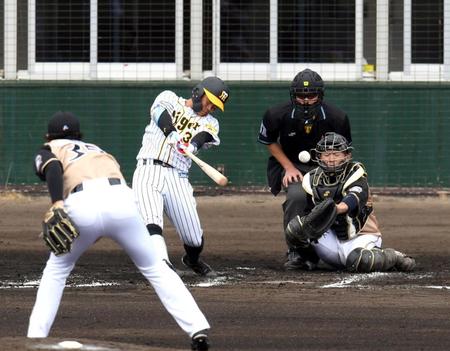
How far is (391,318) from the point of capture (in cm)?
873

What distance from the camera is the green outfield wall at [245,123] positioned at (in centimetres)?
1725

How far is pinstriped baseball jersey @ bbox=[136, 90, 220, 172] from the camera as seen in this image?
10555 mm

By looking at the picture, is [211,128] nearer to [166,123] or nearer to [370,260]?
[166,123]

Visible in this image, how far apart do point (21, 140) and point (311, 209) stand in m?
6.98

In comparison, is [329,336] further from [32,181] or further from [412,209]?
[32,181]

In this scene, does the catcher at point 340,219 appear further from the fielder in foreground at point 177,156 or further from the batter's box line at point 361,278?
the fielder in foreground at point 177,156

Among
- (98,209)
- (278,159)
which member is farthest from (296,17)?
(98,209)

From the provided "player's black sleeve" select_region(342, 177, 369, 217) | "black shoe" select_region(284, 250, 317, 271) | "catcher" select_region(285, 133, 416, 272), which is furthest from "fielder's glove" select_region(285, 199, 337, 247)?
"black shoe" select_region(284, 250, 317, 271)

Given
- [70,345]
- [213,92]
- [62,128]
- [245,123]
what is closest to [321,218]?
[213,92]

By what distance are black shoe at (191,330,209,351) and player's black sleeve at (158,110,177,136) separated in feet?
10.0

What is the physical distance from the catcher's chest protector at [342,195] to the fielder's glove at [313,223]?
9.1 inches

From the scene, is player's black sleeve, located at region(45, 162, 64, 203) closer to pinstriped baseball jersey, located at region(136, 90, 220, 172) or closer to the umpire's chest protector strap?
pinstriped baseball jersey, located at region(136, 90, 220, 172)

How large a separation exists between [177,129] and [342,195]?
153 cm

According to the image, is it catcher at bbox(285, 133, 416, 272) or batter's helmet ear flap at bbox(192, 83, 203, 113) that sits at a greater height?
batter's helmet ear flap at bbox(192, 83, 203, 113)
